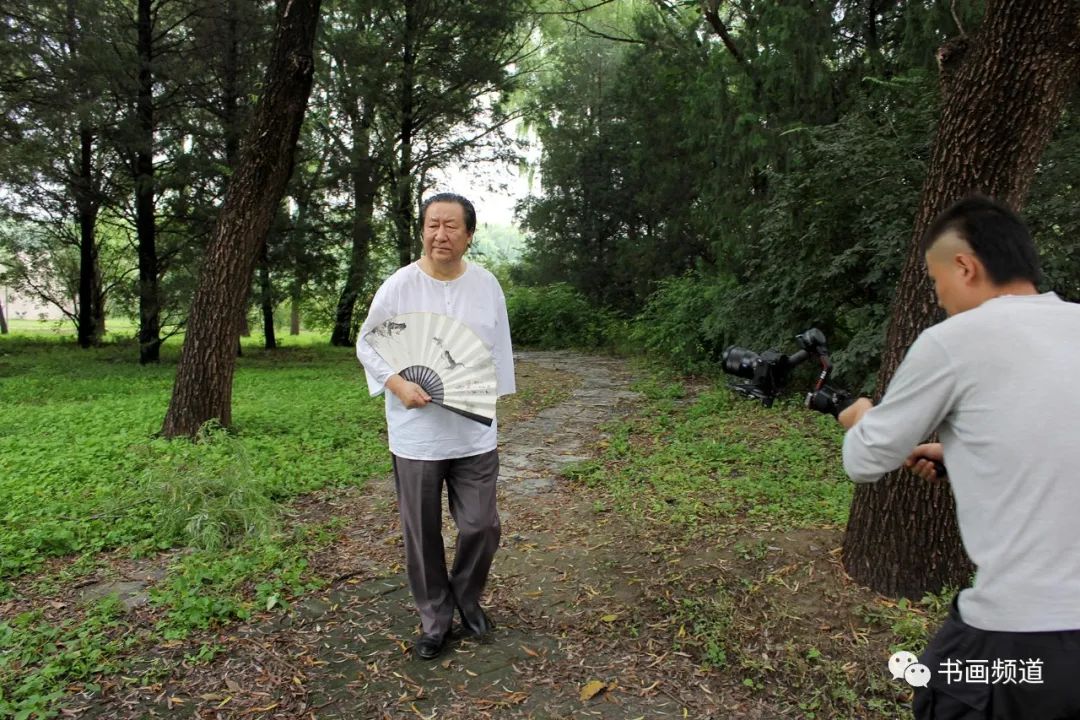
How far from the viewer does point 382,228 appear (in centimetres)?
1883

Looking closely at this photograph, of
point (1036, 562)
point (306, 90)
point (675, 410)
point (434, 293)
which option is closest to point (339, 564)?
point (434, 293)

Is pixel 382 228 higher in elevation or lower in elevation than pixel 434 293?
higher

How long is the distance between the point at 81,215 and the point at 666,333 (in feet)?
42.4

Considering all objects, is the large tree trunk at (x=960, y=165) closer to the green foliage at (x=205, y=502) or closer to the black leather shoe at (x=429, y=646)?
the black leather shoe at (x=429, y=646)

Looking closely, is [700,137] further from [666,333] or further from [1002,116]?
[1002,116]

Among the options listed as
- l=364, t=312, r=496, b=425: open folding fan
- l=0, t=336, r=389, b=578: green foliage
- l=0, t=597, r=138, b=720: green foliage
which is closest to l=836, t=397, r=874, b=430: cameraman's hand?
l=364, t=312, r=496, b=425: open folding fan

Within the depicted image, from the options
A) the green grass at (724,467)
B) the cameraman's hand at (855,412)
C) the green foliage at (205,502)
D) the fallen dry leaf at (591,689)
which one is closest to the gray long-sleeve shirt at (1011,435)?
the cameraman's hand at (855,412)

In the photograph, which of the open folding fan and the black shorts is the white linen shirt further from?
the black shorts

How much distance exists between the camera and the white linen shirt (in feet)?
10.4

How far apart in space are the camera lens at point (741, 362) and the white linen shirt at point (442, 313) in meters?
1.12

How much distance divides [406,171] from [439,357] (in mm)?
17393

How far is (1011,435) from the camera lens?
153 centimetres

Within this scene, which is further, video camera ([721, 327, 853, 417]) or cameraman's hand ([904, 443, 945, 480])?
video camera ([721, 327, 853, 417])

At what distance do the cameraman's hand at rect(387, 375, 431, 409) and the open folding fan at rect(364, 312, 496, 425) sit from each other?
55mm
